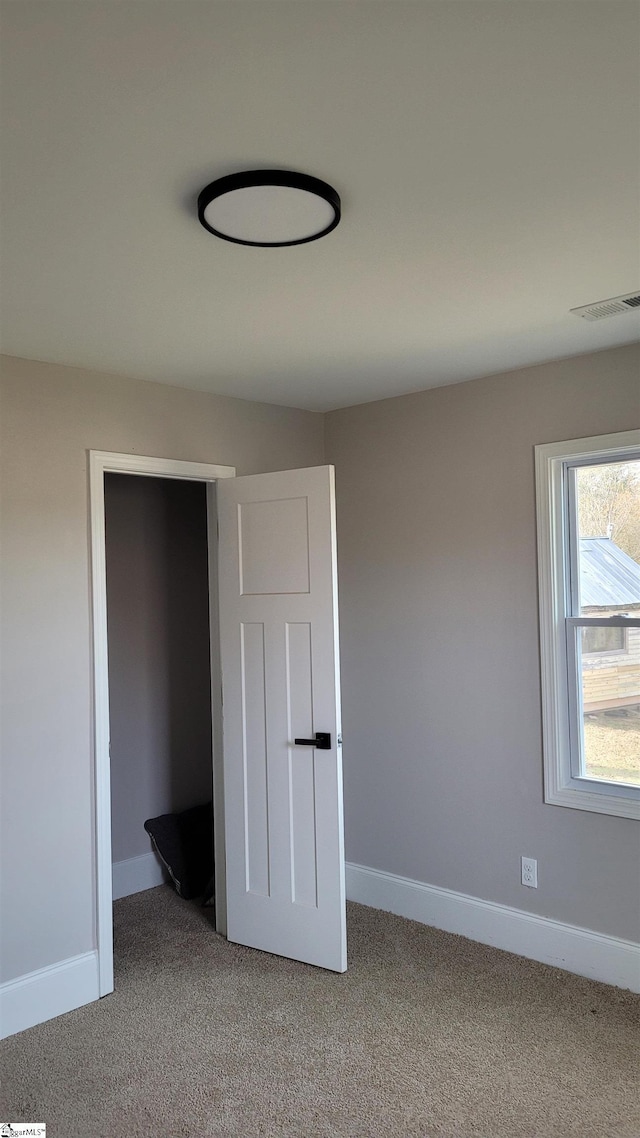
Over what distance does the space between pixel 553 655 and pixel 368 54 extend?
258cm

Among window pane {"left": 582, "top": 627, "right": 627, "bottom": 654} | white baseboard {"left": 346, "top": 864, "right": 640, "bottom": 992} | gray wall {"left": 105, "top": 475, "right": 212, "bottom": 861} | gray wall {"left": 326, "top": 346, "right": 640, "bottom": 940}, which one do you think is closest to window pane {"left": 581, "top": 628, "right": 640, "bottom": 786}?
window pane {"left": 582, "top": 627, "right": 627, "bottom": 654}

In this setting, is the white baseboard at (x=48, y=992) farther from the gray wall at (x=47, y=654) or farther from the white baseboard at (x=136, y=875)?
the white baseboard at (x=136, y=875)

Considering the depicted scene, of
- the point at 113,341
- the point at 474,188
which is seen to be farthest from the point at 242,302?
the point at 474,188

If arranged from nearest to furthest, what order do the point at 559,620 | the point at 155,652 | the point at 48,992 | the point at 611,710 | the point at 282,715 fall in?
the point at 48,992 < the point at 611,710 < the point at 559,620 < the point at 282,715 < the point at 155,652

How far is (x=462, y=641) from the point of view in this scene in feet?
12.3

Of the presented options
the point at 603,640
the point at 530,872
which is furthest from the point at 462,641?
the point at 530,872

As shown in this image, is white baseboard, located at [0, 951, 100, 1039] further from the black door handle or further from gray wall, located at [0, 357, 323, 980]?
the black door handle

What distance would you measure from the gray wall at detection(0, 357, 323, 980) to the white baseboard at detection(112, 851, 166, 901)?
1132 mm

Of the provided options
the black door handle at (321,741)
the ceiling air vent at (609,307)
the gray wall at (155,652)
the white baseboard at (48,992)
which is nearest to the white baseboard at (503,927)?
the black door handle at (321,741)

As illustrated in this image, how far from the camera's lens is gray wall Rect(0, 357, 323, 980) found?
10.0 feet

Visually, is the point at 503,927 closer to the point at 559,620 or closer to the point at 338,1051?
the point at 338,1051

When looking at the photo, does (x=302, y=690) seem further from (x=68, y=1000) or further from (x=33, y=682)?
(x=68, y=1000)

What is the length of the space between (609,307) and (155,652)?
3070 millimetres

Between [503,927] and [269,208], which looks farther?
[503,927]
